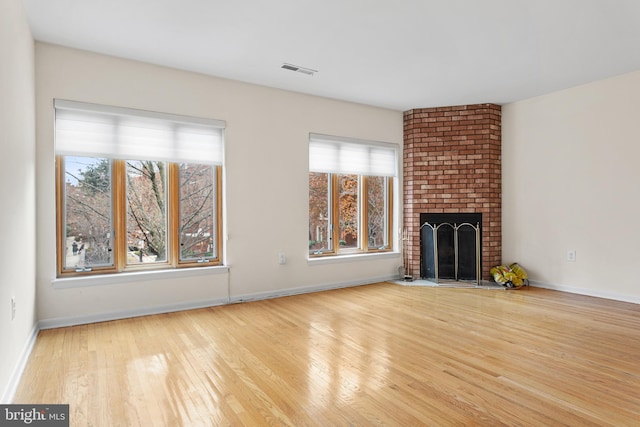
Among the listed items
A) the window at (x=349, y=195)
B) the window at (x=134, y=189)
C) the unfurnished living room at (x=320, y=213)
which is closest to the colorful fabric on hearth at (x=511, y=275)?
the unfurnished living room at (x=320, y=213)

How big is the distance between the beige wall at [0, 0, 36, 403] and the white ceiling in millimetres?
529

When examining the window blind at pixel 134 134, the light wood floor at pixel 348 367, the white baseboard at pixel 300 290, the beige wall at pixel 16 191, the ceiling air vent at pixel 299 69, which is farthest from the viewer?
the white baseboard at pixel 300 290

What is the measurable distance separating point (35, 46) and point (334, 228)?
3.86m

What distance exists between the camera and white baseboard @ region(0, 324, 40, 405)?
210 cm

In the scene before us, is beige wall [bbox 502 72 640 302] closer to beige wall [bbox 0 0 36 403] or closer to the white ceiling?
the white ceiling

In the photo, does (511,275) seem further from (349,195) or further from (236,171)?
(236,171)

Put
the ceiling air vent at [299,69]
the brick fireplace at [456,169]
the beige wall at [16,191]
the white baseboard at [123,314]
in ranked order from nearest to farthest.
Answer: the beige wall at [16,191] < the white baseboard at [123,314] < the ceiling air vent at [299,69] < the brick fireplace at [456,169]

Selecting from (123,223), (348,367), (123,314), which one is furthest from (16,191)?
(348,367)

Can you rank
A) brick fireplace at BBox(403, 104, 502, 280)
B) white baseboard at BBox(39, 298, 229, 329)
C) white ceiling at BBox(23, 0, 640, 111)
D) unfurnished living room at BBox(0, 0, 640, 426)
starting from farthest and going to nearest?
brick fireplace at BBox(403, 104, 502, 280) → white baseboard at BBox(39, 298, 229, 329) → white ceiling at BBox(23, 0, 640, 111) → unfurnished living room at BBox(0, 0, 640, 426)

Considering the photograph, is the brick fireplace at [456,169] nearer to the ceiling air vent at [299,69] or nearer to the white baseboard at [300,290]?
the white baseboard at [300,290]

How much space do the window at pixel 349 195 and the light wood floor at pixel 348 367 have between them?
1.53m

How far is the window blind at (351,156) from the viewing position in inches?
204

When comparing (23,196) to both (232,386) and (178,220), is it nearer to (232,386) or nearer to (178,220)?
(178,220)

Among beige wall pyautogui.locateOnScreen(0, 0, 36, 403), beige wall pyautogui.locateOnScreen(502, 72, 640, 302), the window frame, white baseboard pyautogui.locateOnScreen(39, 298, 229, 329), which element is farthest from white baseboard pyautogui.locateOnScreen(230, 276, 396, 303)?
beige wall pyautogui.locateOnScreen(502, 72, 640, 302)
